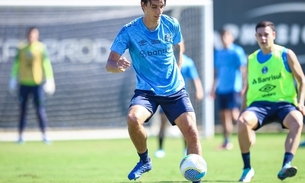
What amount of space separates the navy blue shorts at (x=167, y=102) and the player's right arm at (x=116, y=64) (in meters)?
0.63

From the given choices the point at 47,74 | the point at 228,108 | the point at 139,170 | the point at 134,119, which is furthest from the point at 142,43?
the point at 47,74

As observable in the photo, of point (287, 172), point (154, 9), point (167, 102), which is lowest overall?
point (287, 172)

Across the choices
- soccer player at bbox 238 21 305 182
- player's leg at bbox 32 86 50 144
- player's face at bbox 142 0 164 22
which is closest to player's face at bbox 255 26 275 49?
soccer player at bbox 238 21 305 182

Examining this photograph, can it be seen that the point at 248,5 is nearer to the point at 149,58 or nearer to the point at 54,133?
the point at 54,133

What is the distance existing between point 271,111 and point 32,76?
374 inches

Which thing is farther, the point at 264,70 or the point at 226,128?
the point at 226,128

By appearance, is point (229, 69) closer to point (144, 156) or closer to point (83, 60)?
point (83, 60)

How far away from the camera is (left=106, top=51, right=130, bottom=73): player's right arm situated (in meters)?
8.33

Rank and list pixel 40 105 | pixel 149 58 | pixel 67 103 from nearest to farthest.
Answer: pixel 149 58 < pixel 40 105 < pixel 67 103

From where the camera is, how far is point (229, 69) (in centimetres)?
1780

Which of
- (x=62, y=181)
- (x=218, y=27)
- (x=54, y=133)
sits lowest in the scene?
(x=54, y=133)

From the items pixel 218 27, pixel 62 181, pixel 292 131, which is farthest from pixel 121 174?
pixel 218 27

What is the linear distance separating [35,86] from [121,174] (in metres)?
7.68

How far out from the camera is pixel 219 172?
463 inches
